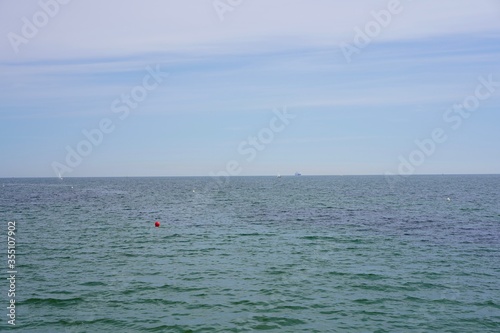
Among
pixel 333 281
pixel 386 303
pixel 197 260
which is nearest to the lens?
pixel 386 303

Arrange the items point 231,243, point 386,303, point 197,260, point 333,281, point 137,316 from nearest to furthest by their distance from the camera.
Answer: point 137,316 < point 386,303 < point 333,281 < point 197,260 < point 231,243

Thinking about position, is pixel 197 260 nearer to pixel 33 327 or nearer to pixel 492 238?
pixel 33 327

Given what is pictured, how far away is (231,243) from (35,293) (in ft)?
61.2

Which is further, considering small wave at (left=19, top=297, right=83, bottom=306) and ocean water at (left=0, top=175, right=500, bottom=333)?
small wave at (left=19, top=297, right=83, bottom=306)

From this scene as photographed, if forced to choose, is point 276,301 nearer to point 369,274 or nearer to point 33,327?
point 369,274

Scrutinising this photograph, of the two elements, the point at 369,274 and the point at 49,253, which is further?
the point at 49,253

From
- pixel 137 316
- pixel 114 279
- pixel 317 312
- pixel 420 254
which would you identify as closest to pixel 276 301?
pixel 317 312

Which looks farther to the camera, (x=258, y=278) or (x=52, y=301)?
(x=258, y=278)

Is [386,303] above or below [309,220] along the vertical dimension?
below

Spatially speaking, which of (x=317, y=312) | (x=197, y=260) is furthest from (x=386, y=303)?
(x=197, y=260)

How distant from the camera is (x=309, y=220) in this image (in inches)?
2195

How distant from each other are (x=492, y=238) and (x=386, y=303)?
76.4ft

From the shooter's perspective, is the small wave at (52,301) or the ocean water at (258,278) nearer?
the ocean water at (258,278)

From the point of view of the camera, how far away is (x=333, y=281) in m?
26.9
